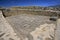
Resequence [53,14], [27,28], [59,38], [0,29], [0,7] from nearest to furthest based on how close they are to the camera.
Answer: [59,38] → [0,29] → [27,28] → [53,14] → [0,7]

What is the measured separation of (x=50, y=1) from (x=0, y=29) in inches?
109

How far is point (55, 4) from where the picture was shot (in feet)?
15.4

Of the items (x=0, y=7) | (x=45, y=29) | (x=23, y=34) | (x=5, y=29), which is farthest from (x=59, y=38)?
(x=0, y=7)

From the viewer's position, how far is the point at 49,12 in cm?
405

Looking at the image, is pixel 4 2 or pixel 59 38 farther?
pixel 4 2

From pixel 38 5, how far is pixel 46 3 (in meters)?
0.30

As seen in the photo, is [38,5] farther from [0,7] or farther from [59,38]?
[59,38]

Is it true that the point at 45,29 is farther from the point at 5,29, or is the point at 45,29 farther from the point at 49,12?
the point at 49,12

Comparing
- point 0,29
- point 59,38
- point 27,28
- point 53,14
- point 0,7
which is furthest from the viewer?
point 0,7

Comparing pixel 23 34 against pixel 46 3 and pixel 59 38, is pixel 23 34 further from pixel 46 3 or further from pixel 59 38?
pixel 46 3

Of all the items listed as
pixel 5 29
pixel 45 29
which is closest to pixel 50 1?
pixel 45 29

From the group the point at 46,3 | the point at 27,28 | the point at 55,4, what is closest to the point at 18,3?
the point at 46,3

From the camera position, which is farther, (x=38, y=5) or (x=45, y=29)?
(x=38, y=5)

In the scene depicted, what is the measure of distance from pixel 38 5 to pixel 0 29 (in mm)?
2568
